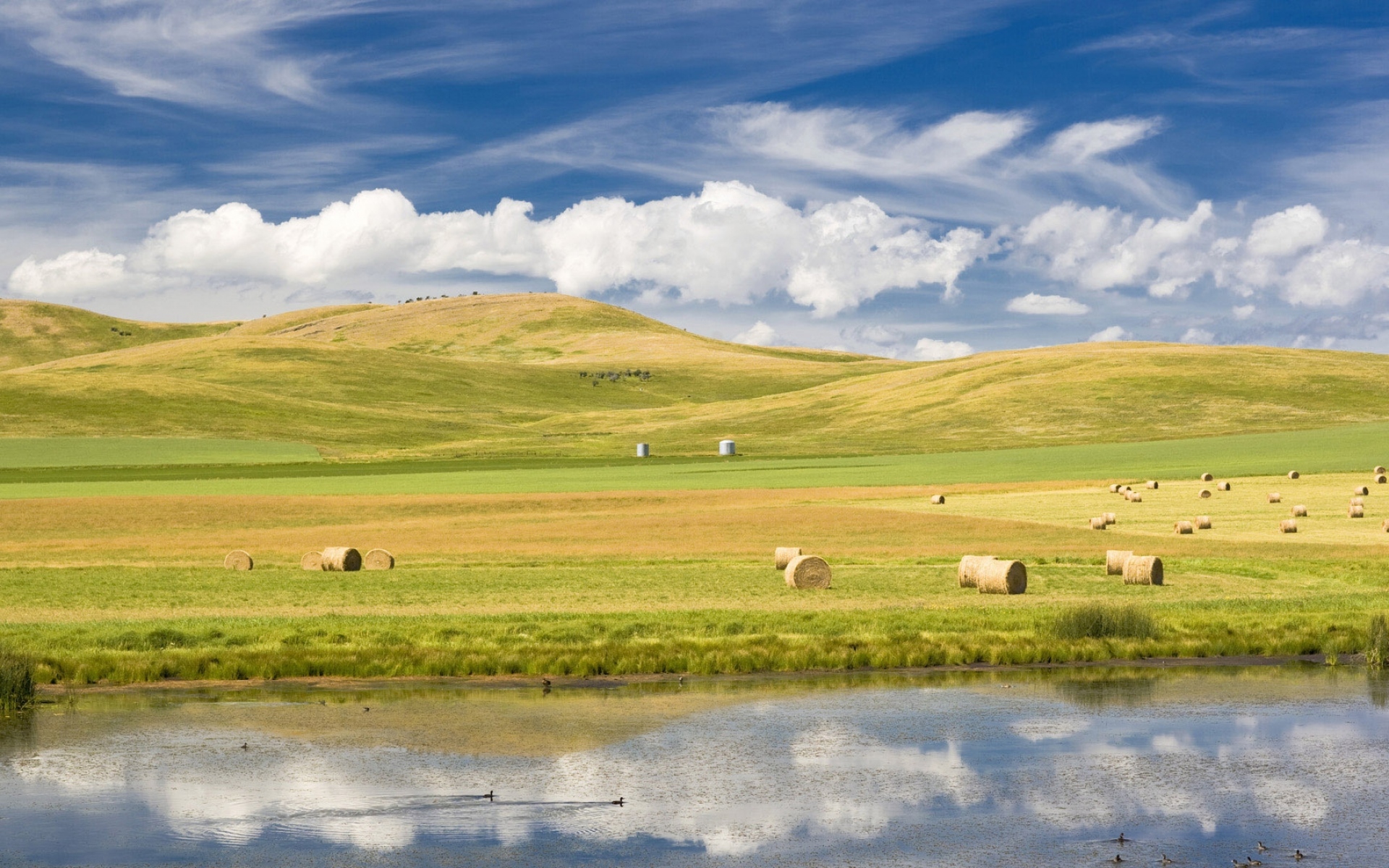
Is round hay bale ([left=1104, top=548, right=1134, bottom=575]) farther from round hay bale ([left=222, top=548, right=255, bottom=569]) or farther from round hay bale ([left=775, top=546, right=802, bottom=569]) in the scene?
round hay bale ([left=222, top=548, right=255, bottom=569])

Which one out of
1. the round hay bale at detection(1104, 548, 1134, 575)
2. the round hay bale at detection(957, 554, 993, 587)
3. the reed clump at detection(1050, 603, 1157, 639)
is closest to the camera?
the reed clump at detection(1050, 603, 1157, 639)

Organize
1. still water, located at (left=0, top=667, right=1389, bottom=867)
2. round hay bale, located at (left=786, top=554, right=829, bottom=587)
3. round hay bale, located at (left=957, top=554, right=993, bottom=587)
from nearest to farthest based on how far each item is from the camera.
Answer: still water, located at (left=0, top=667, right=1389, bottom=867) → round hay bale, located at (left=957, top=554, right=993, bottom=587) → round hay bale, located at (left=786, top=554, right=829, bottom=587)

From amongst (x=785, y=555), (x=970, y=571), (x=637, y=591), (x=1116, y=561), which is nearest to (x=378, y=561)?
(x=637, y=591)

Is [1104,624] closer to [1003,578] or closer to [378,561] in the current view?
[1003,578]

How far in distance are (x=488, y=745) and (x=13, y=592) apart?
2486 centimetres

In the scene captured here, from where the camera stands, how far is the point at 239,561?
47594mm

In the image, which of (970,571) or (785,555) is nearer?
(970,571)

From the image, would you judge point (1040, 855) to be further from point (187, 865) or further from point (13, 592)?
point (13, 592)

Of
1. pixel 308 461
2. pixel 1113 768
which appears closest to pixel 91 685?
pixel 1113 768

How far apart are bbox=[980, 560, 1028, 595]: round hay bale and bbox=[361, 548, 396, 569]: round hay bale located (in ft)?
69.2

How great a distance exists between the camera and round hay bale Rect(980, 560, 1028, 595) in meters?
37.3

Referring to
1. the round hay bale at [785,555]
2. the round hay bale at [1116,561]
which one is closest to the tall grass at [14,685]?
the round hay bale at [785,555]

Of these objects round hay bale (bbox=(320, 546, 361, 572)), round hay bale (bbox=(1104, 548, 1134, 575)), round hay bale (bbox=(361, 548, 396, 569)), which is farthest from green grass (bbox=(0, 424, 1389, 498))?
round hay bale (bbox=(1104, 548, 1134, 575))

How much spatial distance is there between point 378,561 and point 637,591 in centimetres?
1304
